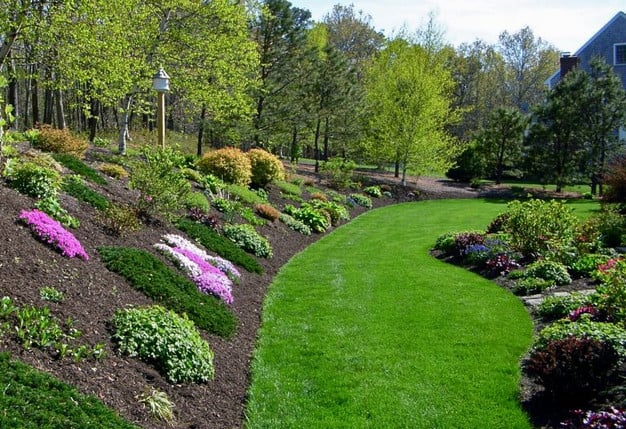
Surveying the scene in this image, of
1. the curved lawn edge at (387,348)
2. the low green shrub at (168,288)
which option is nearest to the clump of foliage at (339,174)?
the curved lawn edge at (387,348)

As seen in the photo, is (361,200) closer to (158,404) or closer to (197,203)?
(197,203)

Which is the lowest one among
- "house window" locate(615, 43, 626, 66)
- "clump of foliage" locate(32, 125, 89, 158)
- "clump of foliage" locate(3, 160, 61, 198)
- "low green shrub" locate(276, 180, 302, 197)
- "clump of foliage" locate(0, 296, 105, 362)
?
"clump of foliage" locate(0, 296, 105, 362)

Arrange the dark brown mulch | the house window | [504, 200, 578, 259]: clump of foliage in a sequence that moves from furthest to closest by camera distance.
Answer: the house window < [504, 200, 578, 259]: clump of foliage < the dark brown mulch

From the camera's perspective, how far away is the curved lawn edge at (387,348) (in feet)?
17.0

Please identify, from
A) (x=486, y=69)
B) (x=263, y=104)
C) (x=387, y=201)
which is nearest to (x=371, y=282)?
(x=387, y=201)

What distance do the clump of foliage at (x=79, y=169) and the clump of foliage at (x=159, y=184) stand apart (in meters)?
1.12

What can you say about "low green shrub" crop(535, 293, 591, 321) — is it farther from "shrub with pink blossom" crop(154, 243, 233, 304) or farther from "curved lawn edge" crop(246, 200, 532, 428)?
"shrub with pink blossom" crop(154, 243, 233, 304)

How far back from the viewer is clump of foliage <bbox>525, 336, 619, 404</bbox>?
5066 mm

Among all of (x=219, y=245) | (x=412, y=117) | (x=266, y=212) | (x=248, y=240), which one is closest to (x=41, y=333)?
(x=219, y=245)

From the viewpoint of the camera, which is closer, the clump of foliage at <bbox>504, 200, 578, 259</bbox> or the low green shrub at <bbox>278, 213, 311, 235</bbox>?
the clump of foliage at <bbox>504, 200, 578, 259</bbox>

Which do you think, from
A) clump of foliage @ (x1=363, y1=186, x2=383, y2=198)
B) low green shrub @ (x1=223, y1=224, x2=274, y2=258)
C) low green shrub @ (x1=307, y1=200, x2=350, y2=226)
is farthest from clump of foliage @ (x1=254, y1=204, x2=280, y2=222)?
clump of foliage @ (x1=363, y1=186, x2=383, y2=198)

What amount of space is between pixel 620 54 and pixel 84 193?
34338 mm

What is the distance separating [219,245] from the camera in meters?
10.2

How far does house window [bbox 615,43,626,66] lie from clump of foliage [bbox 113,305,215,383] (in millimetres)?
35565
